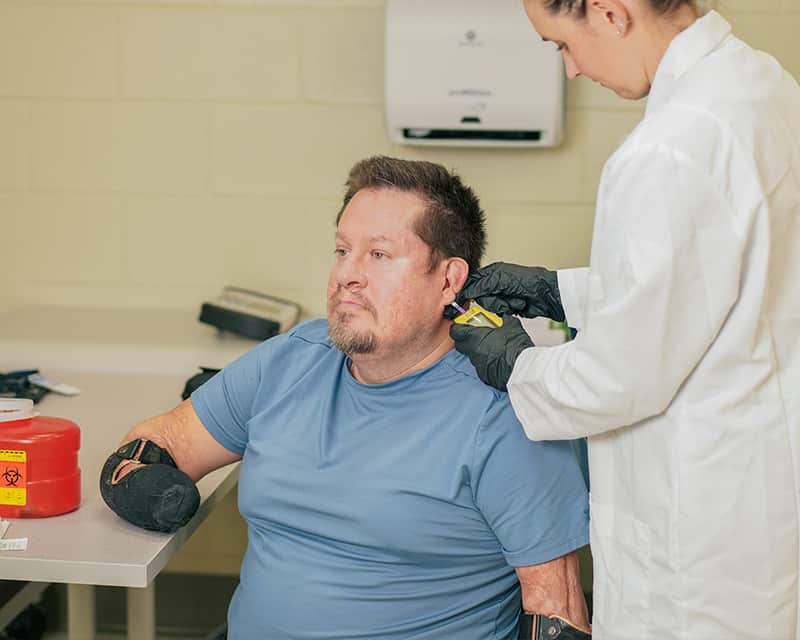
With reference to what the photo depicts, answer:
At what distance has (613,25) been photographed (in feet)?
4.71

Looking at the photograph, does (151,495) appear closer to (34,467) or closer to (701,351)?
(34,467)

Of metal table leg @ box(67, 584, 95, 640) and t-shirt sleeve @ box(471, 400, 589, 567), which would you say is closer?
t-shirt sleeve @ box(471, 400, 589, 567)

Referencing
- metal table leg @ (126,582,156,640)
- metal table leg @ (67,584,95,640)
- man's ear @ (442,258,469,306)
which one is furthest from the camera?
metal table leg @ (67,584,95,640)

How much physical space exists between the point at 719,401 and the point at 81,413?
4.70ft

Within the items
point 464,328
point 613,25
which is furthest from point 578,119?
point 613,25

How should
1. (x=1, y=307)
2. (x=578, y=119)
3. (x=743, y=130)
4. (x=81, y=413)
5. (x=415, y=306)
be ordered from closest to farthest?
(x=743, y=130)
(x=415, y=306)
(x=81, y=413)
(x=578, y=119)
(x=1, y=307)

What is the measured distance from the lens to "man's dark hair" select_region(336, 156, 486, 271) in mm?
1893

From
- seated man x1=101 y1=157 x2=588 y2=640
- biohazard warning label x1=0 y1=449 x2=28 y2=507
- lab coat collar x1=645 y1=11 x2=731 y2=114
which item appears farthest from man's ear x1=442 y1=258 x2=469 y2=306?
biohazard warning label x1=0 y1=449 x2=28 y2=507

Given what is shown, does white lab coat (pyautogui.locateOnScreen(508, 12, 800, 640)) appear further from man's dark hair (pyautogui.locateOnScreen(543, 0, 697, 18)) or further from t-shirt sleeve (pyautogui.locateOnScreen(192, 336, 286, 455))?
t-shirt sleeve (pyautogui.locateOnScreen(192, 336, 286, 455))

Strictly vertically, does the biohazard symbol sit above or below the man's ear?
below

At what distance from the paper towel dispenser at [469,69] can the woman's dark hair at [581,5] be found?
53.6 inches

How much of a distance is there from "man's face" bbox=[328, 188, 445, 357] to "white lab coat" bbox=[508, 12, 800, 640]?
42 centimetres

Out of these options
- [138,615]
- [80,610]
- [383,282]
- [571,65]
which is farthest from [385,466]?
[80,610]

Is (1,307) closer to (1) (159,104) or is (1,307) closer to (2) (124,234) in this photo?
(2) (124,234)
